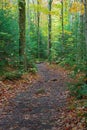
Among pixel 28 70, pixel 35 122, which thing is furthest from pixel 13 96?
pixel 28 70

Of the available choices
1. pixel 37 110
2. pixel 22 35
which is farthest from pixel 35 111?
pixel 22 35

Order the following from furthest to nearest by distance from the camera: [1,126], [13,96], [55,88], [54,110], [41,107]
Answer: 1. [55,88]
2. [13,96]
3. [41,107]
4. [54,110]
5. [1,126]

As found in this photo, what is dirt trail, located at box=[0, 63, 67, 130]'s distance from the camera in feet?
25.8

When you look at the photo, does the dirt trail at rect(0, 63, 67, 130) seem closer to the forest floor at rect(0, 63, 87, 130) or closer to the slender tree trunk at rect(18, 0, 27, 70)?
the forest floor at rect(0, 63, 87, 130)

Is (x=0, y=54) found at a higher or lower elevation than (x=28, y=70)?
higher

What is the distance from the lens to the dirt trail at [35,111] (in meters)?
7.86

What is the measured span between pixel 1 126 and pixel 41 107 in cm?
244

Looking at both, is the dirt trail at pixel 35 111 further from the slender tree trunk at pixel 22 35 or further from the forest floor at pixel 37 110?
the slender tree trunk at pixel 22 35

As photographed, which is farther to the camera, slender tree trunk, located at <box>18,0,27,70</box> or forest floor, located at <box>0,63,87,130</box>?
slender tree trunk, located at <box>18,0,27,70</box>

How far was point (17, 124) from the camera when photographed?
807 cm

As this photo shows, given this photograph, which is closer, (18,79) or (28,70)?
(18,79)

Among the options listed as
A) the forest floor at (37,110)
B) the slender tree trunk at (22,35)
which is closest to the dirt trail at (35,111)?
the forest floor at (37,110)

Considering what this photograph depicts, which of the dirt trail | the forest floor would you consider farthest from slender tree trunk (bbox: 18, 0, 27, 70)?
the dirt trail

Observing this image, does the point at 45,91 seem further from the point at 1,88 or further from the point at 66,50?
the point at 66,50
